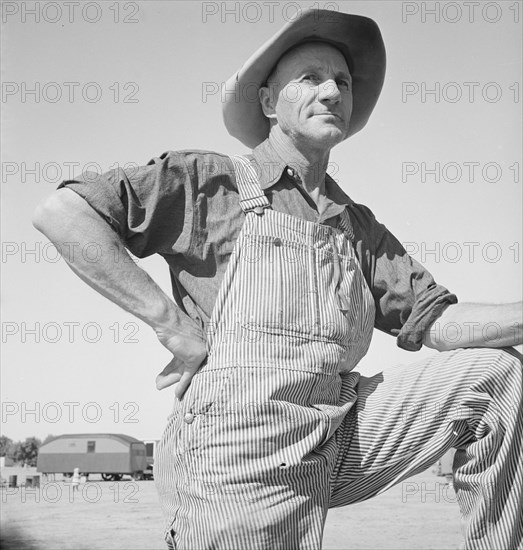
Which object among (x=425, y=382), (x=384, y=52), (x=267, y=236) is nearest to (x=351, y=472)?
(x=425, y=382)

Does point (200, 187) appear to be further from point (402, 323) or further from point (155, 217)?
point (402, 323)

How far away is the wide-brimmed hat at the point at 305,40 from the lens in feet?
7.58

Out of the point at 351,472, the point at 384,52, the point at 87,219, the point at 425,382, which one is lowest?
the point at 351,472

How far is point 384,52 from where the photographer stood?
2.51 m

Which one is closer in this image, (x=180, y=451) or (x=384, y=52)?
(x=180, y=451)

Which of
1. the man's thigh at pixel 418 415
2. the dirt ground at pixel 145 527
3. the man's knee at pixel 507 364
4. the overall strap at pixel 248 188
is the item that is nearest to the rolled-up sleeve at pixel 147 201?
the overall strap at pixel 248 188

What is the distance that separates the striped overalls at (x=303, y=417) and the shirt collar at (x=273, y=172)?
0.07 m

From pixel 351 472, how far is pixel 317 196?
80 centimetres

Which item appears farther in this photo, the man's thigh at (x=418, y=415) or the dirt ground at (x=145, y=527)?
the dirt ground at (x=145, y=527)

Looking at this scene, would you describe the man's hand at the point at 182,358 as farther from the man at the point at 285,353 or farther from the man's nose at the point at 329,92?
the man's nose at the point at 329,92

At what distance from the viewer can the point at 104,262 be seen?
6.08 ft

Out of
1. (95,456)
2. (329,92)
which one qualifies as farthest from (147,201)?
(95,456)

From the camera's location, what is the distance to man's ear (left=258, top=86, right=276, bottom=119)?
241 centimetres

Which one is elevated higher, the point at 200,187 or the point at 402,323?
the point at 200,187
